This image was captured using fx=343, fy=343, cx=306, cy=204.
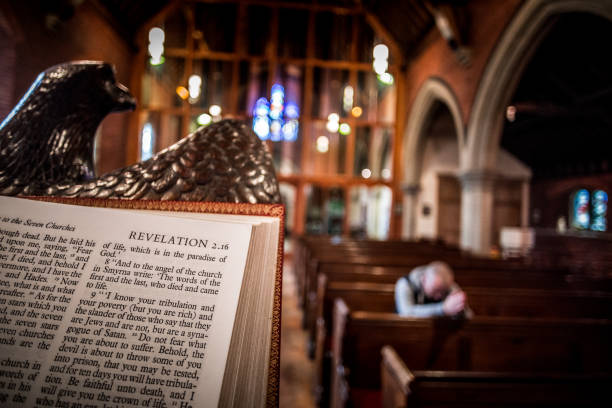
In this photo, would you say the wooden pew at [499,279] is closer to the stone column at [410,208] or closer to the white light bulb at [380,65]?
the stone column at [410,208]

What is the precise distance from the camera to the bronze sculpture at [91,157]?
22.8 inches

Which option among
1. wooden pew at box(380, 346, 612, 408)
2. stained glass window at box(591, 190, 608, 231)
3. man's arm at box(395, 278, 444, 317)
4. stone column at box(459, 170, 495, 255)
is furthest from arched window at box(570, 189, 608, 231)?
wooden pew at box(380, 346, 612, 408)

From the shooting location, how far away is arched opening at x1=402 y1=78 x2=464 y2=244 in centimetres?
816

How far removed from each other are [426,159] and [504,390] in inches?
321

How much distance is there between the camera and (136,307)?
399 mm

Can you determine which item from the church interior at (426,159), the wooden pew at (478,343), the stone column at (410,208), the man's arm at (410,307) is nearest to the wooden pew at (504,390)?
the church interior at (426,159)

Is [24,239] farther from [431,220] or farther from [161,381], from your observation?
[431,220]

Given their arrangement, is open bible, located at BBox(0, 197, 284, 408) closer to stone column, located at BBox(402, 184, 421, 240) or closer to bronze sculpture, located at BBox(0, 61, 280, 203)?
bronze sculpture, located at BBox(0, 61, 280, 203)

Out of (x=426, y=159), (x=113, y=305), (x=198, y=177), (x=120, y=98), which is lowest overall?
(x=113, y=305)

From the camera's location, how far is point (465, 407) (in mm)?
912

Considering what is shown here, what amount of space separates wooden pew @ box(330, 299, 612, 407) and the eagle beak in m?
1.29

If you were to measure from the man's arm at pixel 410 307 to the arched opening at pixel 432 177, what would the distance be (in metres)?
6.54

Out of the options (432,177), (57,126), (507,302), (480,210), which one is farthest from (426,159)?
(57,126)

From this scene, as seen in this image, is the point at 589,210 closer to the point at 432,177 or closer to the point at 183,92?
the point at 432,177
